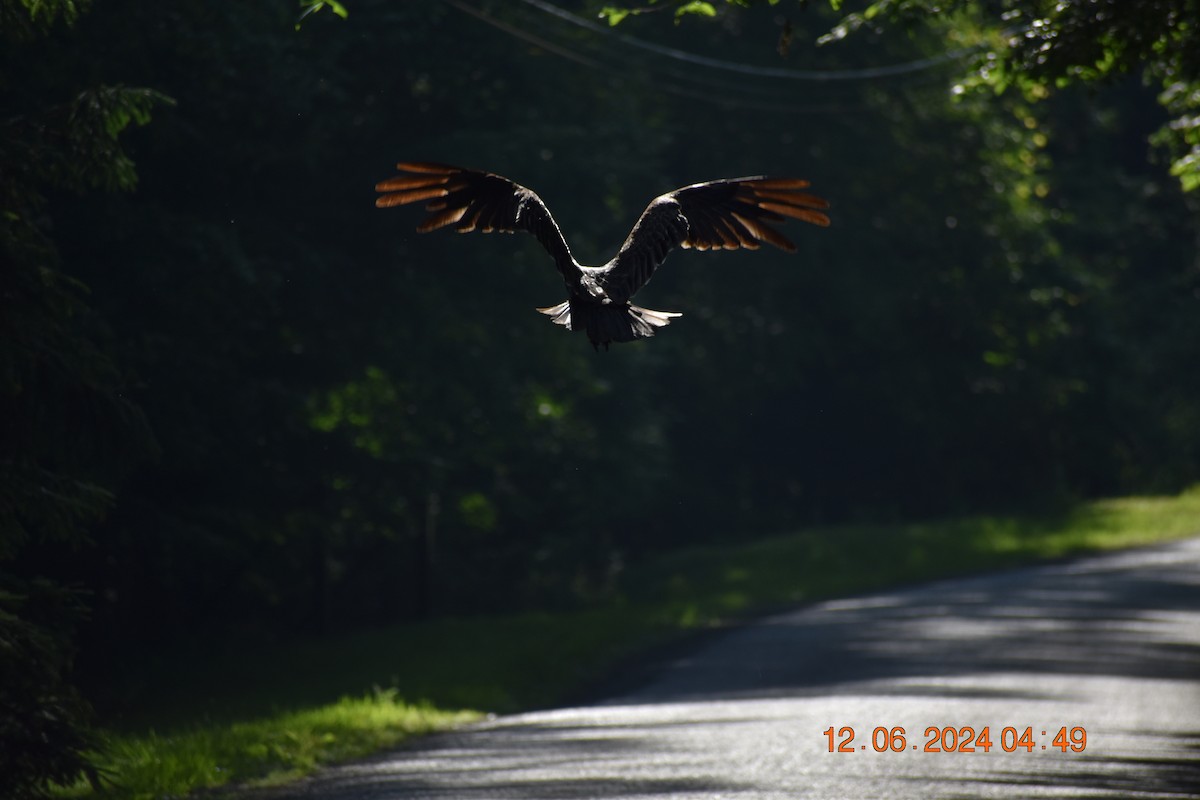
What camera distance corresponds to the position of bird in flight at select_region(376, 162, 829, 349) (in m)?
5.86

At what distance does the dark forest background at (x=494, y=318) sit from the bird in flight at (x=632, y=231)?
515 centimetres

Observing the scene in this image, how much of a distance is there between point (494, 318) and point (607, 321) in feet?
66.7

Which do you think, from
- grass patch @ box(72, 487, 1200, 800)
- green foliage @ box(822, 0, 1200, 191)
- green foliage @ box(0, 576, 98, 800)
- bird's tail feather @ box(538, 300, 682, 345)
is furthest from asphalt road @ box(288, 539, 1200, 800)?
bird's tail feather @ box(538, 300, 682, 345)

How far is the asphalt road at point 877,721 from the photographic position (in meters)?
11.6

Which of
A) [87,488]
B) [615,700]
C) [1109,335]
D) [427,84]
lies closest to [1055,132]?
[1109,335]

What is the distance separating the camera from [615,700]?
55.7 ft

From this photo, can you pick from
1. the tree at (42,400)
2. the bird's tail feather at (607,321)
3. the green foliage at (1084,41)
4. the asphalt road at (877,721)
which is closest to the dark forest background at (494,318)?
the tree at (42,400)

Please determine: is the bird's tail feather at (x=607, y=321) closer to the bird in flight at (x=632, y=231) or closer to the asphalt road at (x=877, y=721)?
the bird in flight at (x=632, y=231)

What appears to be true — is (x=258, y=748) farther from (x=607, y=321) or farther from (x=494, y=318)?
(x=494, y=318)

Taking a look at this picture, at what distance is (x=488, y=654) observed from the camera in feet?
69.4

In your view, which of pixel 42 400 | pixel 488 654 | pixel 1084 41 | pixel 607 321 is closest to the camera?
pixel 607 321

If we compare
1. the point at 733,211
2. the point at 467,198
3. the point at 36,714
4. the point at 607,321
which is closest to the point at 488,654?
the point at 36,714

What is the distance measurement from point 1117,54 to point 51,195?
1114 centimetres

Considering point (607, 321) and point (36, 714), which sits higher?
point (607, 321)
